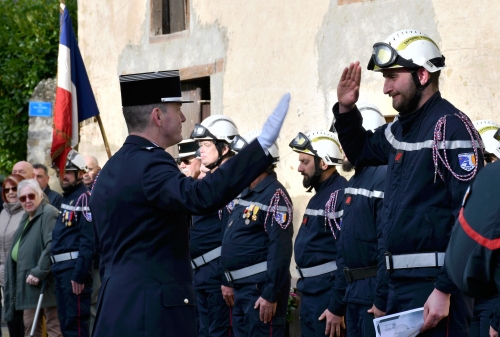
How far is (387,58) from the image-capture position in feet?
18.7

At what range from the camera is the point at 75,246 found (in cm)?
1159

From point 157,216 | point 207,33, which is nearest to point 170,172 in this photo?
point 157,216

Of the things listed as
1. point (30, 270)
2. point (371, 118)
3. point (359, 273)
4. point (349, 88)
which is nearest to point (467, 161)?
point (349, 88)

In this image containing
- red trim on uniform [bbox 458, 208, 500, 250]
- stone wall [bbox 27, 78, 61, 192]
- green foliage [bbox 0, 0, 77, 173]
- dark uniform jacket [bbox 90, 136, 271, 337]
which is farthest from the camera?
green foliage [bbox 0, 0, 77, 173]

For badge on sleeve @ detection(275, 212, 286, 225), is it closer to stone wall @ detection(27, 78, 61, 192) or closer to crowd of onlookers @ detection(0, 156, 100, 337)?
crowd of onlookers @ detection(0, 156, 100, 337)

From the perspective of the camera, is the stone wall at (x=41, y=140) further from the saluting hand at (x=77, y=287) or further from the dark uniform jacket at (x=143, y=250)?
the dark uniform jacket at (x=143, y=250)

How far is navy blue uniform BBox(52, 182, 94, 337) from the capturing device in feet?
36.9

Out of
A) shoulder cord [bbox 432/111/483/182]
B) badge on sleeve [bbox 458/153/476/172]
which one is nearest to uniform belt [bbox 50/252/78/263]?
shoulder cord [bbox 432/111/483/182]

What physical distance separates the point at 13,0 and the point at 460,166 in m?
20.2

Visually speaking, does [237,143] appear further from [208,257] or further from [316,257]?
[316,257]

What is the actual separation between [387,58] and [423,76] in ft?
0.81

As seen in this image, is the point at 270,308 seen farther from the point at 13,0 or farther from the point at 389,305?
the point at 13,0

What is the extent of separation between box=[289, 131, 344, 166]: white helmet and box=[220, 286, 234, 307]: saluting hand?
1.74 metres

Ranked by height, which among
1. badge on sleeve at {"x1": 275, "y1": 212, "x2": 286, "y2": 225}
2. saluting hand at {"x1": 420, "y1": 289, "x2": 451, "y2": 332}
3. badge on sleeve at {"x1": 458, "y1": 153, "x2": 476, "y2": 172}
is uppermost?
badge on sleeve at {"x1": 458, "y1": 153, "x2": 476, "y2": 172}
